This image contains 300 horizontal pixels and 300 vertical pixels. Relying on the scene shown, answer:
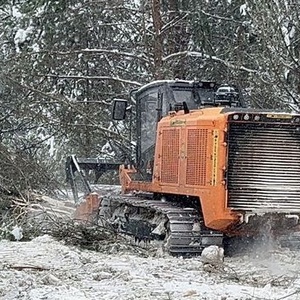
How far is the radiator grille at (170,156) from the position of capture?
11391 mm

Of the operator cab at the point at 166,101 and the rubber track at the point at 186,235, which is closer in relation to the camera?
the rubber track at the point at 186,235

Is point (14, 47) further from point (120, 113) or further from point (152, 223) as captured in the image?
point (152, 223)

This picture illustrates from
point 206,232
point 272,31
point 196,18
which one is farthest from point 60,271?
point 196,18

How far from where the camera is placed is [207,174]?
10.5m

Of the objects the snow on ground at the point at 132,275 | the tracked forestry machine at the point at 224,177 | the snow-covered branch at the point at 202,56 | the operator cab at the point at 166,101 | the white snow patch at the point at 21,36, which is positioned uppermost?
the white snow patch at the point at 21,36

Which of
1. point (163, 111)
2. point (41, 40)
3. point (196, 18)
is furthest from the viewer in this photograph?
point (41, 40)

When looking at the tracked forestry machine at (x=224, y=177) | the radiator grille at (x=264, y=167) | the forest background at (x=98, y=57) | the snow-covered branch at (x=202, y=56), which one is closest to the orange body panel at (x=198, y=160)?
the tracked forestry machine at (x=224, y=177)

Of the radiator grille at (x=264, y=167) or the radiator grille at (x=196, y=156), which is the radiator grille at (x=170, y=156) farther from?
the radiator grille at (x=264, y=167)

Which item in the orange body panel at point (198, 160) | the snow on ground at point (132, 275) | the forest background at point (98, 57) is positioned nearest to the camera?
the snow on ground at point (132, 275)

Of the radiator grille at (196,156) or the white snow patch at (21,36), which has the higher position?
the white snow patch at (21,36)

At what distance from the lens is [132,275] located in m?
8.80

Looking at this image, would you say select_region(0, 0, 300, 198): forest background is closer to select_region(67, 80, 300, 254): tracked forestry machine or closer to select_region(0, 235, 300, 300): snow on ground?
select_region(67, 80, 300, 254): tracked forestry machine

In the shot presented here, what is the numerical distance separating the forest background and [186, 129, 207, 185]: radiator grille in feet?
22.2

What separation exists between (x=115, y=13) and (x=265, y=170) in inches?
418
